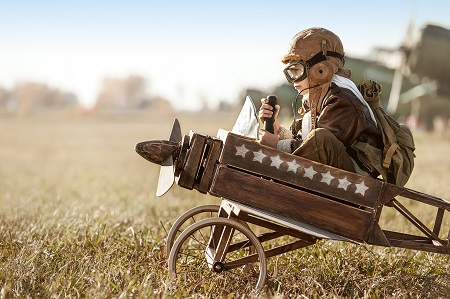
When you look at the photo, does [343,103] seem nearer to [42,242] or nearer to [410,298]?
[410,298]

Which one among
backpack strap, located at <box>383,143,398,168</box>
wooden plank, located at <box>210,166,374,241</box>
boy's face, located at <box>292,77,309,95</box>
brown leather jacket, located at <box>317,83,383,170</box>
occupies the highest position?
boy's face, located at <box>292,77,309,95</box>

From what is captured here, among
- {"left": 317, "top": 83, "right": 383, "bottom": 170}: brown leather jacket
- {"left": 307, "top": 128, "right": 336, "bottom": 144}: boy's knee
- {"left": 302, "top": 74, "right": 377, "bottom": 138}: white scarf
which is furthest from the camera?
{"left": 302, "top": 74, "right": 377, "bottom": 138}: white scarf

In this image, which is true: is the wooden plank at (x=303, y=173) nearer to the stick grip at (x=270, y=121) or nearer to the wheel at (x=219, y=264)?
the stick grip at (x=270, y=121)

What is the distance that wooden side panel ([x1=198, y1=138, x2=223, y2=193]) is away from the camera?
13.3ft

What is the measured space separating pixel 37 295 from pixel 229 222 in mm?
1278

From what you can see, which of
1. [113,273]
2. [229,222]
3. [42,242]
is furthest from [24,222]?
[229,222]

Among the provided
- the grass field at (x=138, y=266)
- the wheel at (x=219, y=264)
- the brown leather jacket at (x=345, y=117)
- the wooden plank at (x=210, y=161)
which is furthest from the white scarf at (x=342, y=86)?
the grass field at (x=138, y=266)

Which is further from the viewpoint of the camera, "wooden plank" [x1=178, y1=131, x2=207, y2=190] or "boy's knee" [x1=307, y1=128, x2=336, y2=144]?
"wooden plank" [x1=178, y1=131, x2=207, y2=190]

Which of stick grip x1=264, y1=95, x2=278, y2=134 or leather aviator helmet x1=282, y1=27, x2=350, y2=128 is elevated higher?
leather aviator helmet x1=282, y1=27, x2=350, y2=128

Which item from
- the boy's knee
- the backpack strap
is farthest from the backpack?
the boy's knee

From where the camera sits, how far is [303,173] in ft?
13.0

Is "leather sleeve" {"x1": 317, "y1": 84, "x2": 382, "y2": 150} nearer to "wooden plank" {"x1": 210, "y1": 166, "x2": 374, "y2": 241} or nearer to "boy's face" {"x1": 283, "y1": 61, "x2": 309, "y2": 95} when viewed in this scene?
"boy's face" {"x1": 283, "y1": 61, "x2": 309, "y2": 95}

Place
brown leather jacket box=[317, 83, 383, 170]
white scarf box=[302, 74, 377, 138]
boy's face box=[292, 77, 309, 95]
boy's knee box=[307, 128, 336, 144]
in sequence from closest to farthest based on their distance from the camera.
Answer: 1. boy's knee box=[307, 128, 336, 144]
2. brown leather jacket box=[317, 83, 383, 170]
3. white scarf box=[302, 74, 377, 138]
4. boy's face box=[292, 77, 309, 95]

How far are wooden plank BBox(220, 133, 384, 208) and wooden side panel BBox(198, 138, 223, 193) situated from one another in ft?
0.29
